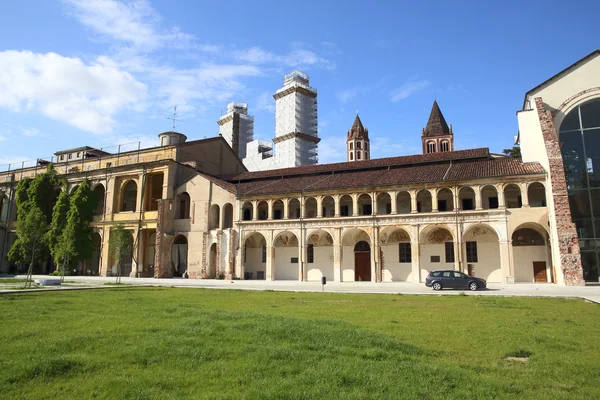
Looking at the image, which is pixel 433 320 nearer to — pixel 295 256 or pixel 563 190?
pixel 563 190

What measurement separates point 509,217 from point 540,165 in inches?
179

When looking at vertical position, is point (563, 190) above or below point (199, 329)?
above

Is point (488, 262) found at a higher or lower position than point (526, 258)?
lower

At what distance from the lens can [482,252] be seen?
3312 cm

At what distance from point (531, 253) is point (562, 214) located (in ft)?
16.7

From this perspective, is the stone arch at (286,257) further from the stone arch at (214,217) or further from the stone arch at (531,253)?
the stone arch at (531,253)

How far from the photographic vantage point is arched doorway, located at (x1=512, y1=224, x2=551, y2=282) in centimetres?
3150

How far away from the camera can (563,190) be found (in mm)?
28297

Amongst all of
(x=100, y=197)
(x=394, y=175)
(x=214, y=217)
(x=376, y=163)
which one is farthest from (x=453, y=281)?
(x=100, y=197)

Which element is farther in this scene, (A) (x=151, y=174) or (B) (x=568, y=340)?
(A) (x=151, y=174)

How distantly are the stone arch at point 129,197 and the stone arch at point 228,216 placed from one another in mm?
13450

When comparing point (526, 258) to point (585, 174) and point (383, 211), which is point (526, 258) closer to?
point (585, 174)

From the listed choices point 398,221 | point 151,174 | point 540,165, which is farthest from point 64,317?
point 151,174

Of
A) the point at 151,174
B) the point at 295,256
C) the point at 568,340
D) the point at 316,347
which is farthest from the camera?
the point at 151,174
